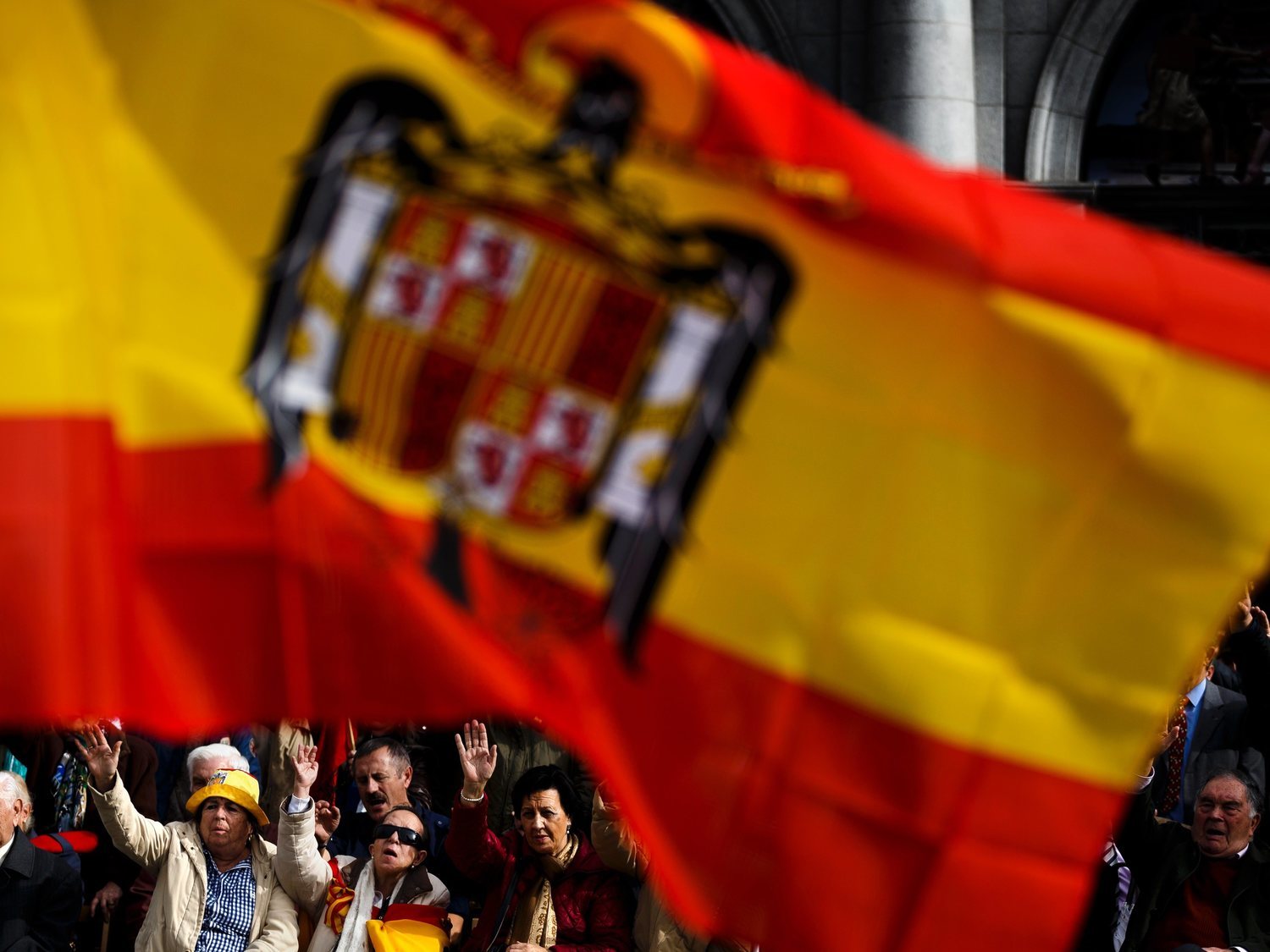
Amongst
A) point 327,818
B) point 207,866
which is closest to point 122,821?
point 207,866

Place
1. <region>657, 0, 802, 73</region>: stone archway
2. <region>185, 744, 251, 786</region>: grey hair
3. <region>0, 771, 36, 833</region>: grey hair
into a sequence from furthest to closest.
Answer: <region>657, 0, 802, 73</region>: stone archway
<region>185, 744, 251, 786</region>: grey hair
<region>0, 771, 36, 833</region>: grey hair

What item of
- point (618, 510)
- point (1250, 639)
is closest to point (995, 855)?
point (618, 510)

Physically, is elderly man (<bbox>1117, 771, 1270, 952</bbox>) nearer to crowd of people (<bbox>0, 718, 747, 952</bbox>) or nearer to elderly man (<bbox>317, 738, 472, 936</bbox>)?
crowd of people (<bbox>0, 718, 747, 952</bbox>)

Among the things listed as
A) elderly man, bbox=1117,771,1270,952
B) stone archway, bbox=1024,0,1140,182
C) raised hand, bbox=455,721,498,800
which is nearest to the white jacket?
raised hand, bbox=455,721,498,800

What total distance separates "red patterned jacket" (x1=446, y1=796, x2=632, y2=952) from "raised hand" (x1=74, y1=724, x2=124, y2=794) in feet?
4.66

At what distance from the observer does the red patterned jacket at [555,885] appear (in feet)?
25.5

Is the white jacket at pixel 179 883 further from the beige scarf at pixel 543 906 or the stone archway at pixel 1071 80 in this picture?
the stone archway at pixel 1071 80

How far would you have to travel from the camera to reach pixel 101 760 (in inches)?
337

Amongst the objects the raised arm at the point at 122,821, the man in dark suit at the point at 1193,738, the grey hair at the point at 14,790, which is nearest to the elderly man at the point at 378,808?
the raised arm at the point at 122,821

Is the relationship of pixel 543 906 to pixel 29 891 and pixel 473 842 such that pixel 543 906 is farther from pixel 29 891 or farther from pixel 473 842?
pixel 29 891

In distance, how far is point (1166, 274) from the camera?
4.14 meters

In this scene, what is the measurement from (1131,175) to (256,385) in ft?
37.3

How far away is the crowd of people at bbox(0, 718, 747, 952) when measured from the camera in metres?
7.88

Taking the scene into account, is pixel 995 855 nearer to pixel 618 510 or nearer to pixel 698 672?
pixel 698 672
